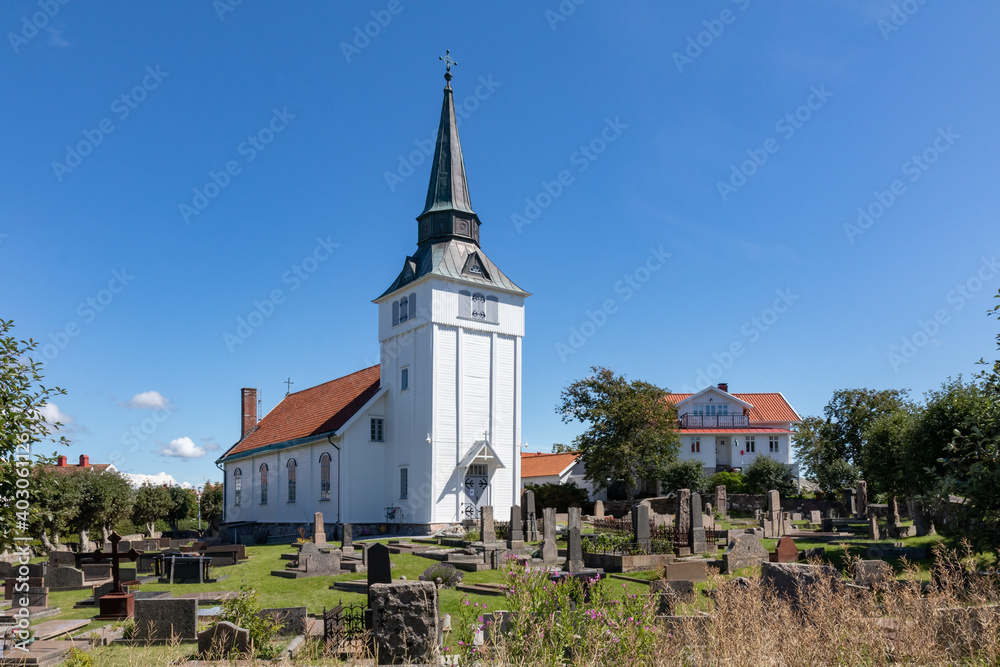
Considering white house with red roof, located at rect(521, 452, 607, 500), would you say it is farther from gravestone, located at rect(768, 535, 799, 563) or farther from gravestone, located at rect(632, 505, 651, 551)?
gravestone, located at rect(768, 535, 799, 563)

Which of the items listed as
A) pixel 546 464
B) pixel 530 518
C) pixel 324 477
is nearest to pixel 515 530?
pixel 530 518

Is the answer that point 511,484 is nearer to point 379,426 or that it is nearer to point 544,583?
point 379,426

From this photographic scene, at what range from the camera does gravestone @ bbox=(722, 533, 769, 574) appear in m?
16.5

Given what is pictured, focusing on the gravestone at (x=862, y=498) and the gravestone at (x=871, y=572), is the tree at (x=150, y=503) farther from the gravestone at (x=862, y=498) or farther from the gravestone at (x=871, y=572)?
the gravestone at (x=871, y=572)

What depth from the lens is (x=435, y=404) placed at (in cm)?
3334

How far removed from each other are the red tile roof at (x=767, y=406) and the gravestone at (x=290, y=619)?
5208 centimetres

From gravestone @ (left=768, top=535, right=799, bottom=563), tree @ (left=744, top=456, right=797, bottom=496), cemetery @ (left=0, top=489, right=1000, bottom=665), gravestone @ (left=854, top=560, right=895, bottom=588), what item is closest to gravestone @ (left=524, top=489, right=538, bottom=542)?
cemetery @ (left=0, top=489, right=1000, bottom=665)

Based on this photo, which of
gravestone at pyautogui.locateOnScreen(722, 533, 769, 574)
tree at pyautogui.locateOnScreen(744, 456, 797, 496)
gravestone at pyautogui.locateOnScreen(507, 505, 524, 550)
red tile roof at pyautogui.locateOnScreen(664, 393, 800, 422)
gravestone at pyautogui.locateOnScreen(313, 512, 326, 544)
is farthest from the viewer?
red tile roof at pyautogui.locateOnScreen(664, 393, 800, 422)

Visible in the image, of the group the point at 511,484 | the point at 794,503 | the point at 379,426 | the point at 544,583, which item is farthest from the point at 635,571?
the point at 794,503

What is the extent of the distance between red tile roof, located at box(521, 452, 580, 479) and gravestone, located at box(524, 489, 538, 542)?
31368 millimetres

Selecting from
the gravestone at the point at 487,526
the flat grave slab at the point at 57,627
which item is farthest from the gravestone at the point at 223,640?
the gravestone at the point at 487,526

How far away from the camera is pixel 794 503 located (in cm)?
4322

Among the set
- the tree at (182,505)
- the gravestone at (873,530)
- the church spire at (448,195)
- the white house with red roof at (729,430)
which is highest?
the church spire at (448,195)

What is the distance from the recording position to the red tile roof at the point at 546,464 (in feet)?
195
